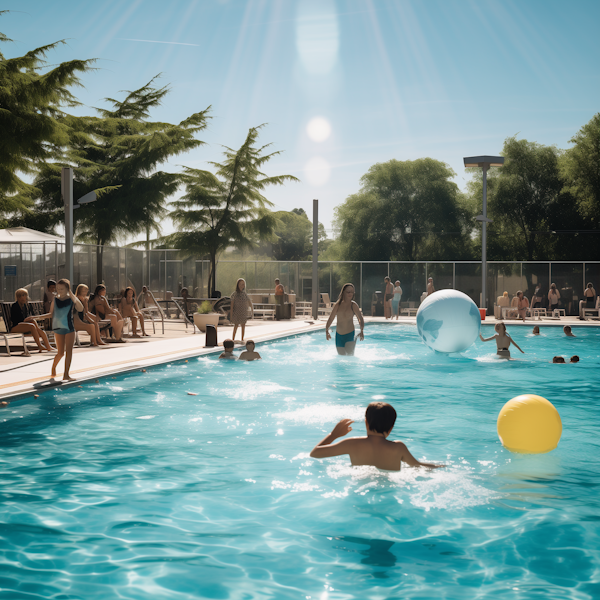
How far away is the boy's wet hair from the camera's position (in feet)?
17.9

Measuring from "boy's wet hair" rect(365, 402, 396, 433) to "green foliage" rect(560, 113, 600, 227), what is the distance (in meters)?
37.8

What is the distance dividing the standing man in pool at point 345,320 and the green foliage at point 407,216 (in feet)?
117

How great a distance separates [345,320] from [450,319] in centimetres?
226

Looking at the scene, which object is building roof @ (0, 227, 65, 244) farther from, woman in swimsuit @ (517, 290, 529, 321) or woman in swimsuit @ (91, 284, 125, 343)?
woman in swimsuit @ (517, 290, 529, 321)

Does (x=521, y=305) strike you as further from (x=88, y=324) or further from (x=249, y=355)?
(x=88, y=324)

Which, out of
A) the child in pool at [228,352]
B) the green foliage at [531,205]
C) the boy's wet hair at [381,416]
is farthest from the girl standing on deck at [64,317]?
the green foliage at [531,205]

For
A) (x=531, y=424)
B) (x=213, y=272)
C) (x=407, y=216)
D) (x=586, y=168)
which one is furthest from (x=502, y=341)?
(x=407, y=216)

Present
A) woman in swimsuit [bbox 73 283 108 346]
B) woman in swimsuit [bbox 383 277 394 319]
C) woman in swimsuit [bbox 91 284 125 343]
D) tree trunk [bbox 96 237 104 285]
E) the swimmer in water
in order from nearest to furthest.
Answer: the swimmer in water
woman in swimsuit [bbox 73 283 108 346]
woman in swimsuit [bbox 91 284 125 343]
tree trunk [bbox 96 237 104 285]
woman in swimsuit [bbox 383 277 394 319]

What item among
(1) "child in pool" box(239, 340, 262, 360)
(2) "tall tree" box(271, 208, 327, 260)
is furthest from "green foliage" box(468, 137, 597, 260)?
(2) "tall tree" box(271, 208, 327, 260)

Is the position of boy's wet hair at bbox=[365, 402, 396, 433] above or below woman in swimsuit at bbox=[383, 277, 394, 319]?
below

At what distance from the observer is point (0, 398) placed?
881 cm

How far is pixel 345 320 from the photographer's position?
46.1 ft

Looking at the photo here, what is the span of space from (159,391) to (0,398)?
257 cm

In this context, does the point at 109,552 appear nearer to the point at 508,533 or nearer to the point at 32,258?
the point at 508,533
